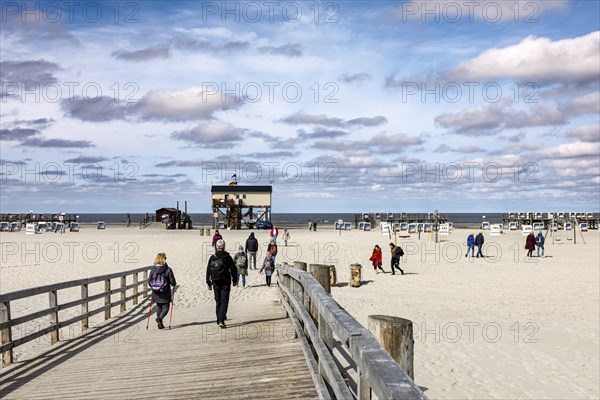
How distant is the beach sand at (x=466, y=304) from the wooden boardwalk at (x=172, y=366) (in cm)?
139

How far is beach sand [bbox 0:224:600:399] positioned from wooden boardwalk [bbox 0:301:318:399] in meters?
1.39

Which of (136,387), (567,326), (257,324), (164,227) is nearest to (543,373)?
(567,326)

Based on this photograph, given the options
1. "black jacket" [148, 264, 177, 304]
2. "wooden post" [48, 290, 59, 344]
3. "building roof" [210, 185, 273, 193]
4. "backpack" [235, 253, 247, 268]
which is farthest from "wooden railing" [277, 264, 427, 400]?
"building roof" [210, 185, 273, 193]

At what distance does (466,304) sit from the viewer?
652 inches

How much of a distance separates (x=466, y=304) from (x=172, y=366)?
37.6ft

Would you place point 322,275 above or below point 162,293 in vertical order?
above

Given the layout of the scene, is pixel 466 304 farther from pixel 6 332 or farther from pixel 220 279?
pixel 6 332

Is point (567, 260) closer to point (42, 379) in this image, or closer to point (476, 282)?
point (476, 282)

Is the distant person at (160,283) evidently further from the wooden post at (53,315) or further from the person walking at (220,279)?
the wooden post at (53,315)

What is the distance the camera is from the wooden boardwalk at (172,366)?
20.2 ft

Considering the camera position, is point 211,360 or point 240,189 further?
point 240,189

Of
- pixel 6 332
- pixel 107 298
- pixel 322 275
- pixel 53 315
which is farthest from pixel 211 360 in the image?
pixel 107 298

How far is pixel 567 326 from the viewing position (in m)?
13.5

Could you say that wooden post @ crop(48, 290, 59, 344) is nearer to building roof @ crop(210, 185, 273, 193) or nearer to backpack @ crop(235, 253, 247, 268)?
backpack @ crop(235, 253, 247, 268)
